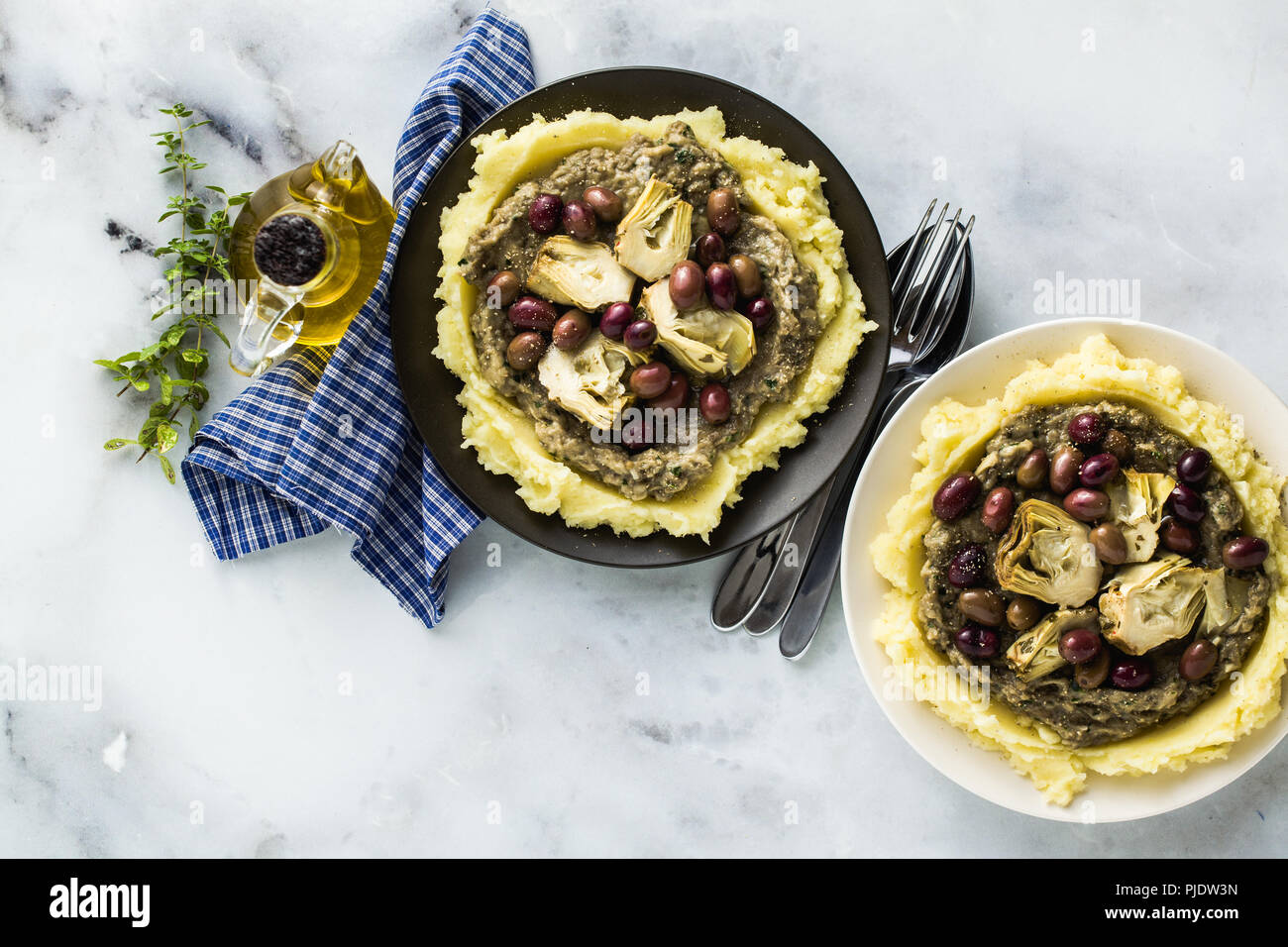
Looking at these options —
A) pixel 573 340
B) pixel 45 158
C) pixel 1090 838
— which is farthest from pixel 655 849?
pixel 45 158

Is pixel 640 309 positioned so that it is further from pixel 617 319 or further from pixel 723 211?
pixel 723 211

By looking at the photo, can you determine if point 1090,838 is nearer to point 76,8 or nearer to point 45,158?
point 45,158

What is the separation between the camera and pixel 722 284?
147 inches

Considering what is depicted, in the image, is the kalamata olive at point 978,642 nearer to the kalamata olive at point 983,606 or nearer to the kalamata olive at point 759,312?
the kalamata olive at point 983,606

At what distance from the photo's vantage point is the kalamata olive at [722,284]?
12.3 ft

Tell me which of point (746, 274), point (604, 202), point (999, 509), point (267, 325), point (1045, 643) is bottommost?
point (1045, 643)

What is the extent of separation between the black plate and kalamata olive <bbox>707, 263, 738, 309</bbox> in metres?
0.56

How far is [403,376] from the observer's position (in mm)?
3967

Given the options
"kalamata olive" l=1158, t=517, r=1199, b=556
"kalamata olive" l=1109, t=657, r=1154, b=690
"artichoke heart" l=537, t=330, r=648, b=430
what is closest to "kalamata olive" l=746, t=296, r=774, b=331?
"artichoke heart" l=537, t=330, r=648, b=430

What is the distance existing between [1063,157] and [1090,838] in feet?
10.0

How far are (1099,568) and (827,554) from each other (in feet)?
3.53

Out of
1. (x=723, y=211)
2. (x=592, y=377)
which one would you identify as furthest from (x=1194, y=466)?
(x=592, y=377)

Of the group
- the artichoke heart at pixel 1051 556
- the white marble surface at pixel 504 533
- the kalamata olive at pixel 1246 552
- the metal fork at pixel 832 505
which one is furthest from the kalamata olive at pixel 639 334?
the kalamata olive at pixel 1246 552

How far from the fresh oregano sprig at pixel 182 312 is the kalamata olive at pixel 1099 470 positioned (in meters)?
3.57
